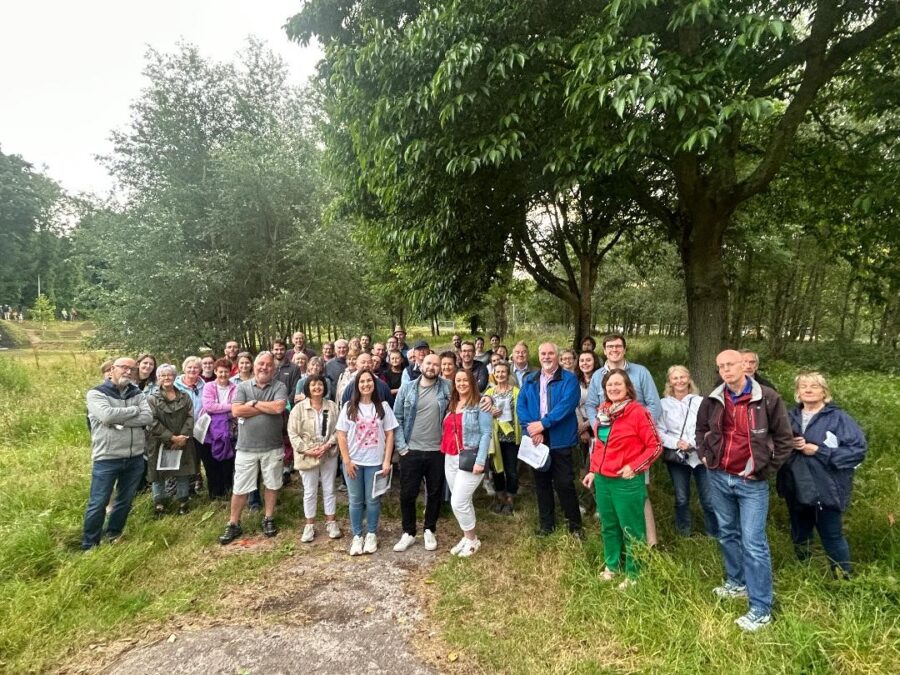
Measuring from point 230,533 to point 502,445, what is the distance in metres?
3.22

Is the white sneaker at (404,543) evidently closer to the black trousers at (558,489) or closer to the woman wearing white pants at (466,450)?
the woman wearing white pants at (466,450)

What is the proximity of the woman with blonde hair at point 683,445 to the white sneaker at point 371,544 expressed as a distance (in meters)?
3.05

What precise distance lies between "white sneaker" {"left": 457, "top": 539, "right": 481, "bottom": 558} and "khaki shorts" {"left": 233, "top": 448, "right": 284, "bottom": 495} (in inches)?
86.8

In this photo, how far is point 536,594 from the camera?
3.61m

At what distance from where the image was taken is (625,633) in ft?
9.78

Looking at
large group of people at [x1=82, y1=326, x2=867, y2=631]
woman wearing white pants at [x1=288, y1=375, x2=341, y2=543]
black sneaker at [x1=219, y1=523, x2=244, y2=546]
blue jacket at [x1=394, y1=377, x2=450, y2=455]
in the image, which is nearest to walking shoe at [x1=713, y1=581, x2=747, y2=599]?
large group of people at [x1=82, y1=326, x2=867, y2=631]

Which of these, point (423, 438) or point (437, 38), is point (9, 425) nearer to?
point (423, 438)

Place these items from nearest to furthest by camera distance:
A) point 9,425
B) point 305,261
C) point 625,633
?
point 625,633 < point 9,425 < point 305,261

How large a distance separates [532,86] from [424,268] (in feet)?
12.5

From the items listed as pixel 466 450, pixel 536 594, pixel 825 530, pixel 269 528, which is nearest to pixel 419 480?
pixel 466 450

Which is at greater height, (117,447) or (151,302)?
(151,302)

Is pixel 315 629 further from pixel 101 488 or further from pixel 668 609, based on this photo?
pixel 101 488

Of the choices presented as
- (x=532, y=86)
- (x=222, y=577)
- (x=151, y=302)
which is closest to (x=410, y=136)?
(x=532, y=86)

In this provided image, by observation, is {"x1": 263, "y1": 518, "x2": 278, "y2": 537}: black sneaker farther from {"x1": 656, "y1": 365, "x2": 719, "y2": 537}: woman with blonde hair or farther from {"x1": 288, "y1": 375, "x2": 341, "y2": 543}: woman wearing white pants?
{"x1": 656, "y1": 365, "x2": 719, "y2": 537}: woman with blonde hair
